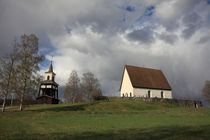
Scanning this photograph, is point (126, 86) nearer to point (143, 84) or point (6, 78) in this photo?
point (143, 84)

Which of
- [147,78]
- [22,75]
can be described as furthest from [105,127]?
[147,78]

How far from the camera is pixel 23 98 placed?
30391mm

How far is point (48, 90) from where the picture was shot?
184 ft

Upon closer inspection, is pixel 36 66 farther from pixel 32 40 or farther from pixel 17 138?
pixel 17 138

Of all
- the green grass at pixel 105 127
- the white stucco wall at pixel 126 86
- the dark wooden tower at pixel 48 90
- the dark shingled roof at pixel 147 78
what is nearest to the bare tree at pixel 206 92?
the dark shingled roof at pixel 147 78

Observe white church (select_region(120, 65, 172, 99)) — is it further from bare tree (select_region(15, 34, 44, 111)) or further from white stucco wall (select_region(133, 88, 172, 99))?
bare tree (select_region(15, 34, 44, 111))

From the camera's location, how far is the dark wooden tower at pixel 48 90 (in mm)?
54125

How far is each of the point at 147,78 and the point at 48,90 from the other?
32.4 metres

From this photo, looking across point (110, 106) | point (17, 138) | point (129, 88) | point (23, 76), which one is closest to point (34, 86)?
point (23, 76)

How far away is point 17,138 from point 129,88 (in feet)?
158

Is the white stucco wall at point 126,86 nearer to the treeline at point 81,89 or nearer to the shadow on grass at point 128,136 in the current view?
the treeline at point 81,89

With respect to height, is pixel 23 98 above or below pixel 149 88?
below

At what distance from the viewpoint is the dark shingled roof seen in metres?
54.9

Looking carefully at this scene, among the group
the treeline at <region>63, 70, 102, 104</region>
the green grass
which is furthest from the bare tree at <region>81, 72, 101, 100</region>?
the green grass
